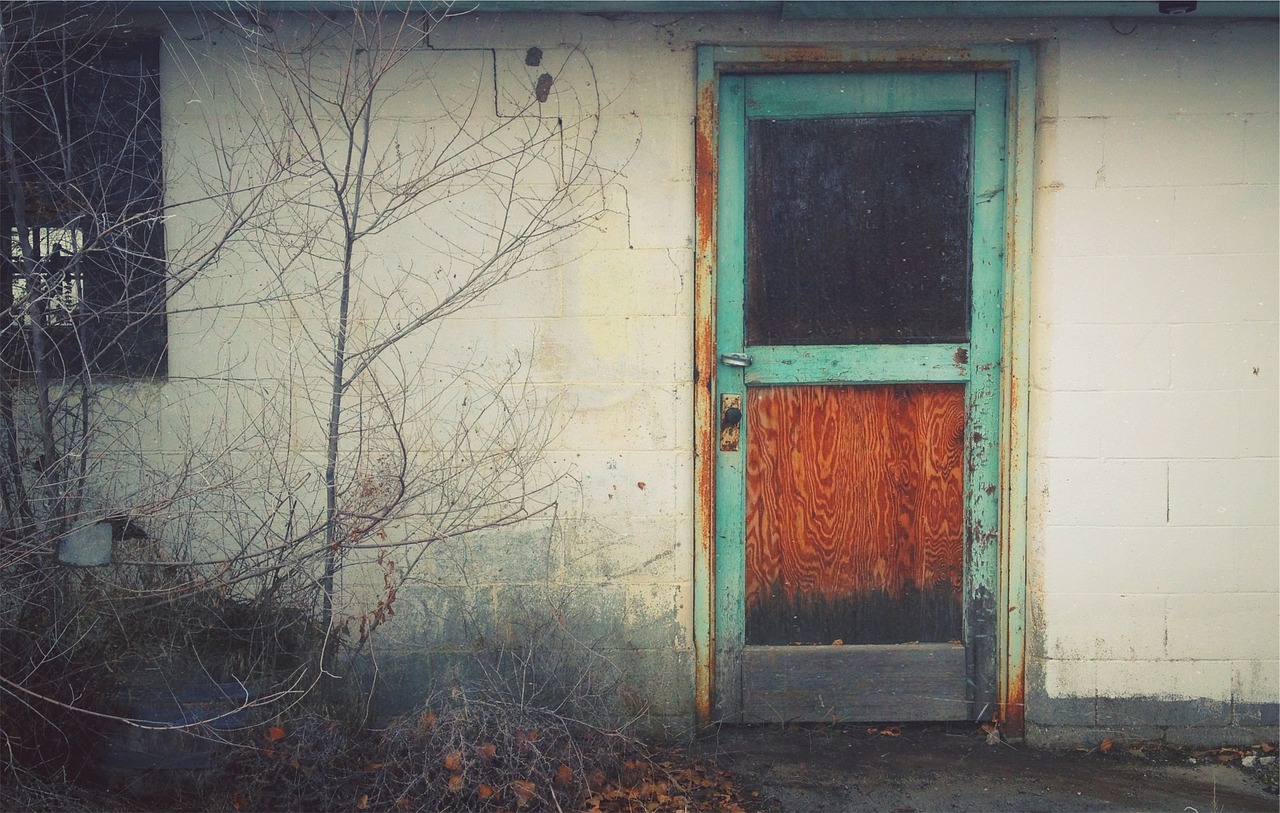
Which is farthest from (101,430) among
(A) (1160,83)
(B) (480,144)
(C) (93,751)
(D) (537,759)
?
(A) (1160,83)

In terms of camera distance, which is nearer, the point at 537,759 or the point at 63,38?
the point at 537,759

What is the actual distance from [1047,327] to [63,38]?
11.1 ft

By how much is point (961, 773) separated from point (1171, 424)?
55.3 inches

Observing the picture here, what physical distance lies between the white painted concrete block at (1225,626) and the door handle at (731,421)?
162 centimetres

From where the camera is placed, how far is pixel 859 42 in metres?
3.64

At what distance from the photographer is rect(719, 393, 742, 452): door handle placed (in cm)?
376

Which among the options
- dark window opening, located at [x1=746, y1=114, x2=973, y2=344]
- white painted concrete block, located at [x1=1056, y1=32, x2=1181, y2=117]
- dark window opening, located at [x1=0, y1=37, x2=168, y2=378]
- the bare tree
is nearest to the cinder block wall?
white painted concrete block, located at [x1=1056, y1=32, x2=1181, y2=117]

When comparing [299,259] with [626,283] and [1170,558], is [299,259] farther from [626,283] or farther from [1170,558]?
[1170,558]

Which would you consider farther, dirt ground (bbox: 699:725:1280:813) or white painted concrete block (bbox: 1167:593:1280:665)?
white painted concrete block (bbox: 1167:593:1280:665)

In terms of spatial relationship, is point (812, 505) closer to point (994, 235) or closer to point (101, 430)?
point (994, 235)

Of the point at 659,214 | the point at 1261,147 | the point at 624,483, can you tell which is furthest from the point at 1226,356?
the point at 624,483

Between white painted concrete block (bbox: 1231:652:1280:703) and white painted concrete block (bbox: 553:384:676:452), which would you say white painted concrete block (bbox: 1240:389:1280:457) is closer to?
white painted concrete block (bbox: 1231:652:1280:703)

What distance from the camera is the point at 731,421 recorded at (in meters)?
3.77

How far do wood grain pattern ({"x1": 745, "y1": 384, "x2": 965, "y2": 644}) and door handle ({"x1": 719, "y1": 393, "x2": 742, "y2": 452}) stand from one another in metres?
0.05
